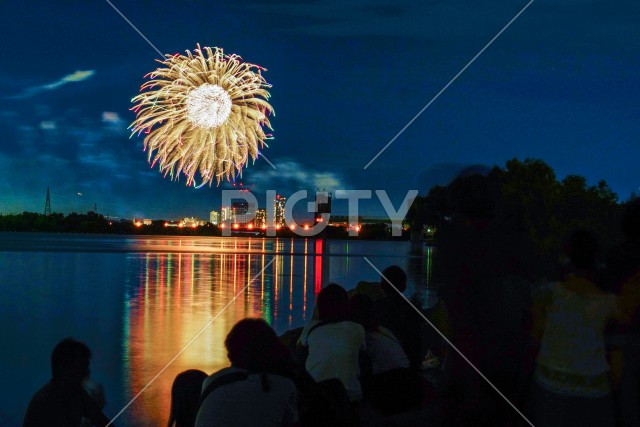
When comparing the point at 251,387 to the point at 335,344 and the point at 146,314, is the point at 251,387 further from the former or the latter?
the point at 146,314

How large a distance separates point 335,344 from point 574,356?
1959 mm

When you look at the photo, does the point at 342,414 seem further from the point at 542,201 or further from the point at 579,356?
the point at 542,201

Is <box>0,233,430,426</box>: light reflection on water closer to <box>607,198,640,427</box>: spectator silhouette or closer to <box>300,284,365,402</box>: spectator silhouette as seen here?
<box>300,284,365,402</box>: spectator silhouette

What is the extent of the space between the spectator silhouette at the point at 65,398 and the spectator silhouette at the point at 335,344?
164 cm

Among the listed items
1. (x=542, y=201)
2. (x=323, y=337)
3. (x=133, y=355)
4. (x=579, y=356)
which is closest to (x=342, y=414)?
(x=323, y=337)

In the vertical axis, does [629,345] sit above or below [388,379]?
above

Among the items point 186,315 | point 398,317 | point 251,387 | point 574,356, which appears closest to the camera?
point 251,387

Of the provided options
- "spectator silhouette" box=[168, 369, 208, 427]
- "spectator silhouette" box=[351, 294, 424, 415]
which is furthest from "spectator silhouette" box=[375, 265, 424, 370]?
"spectator silhouette" box=[168, 369, 208, 427]

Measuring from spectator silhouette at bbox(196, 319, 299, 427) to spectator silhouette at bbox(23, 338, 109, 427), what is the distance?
1445mm

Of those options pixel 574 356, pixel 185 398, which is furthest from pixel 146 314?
pixel 574 356

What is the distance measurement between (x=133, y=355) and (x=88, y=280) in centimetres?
1842

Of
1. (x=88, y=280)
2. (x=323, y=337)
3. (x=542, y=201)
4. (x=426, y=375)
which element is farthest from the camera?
(x=542, y=201)

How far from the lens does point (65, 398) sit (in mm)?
4949

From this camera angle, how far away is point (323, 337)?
561 cm
